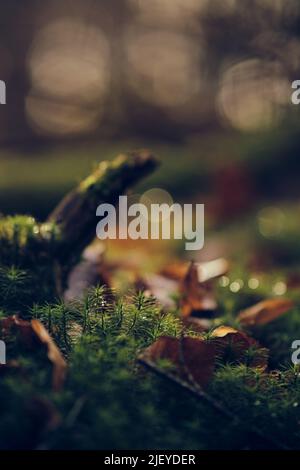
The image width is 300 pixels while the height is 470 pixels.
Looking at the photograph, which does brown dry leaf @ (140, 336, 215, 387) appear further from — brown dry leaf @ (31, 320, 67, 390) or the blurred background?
the blurred background

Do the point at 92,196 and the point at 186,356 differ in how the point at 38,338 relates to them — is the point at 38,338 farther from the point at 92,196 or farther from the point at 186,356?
the point at 92,196

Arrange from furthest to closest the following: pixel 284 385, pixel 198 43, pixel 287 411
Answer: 1. pixel 198 43
2. pixel 284 385
3. pixel 287 411

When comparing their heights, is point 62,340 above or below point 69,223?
below

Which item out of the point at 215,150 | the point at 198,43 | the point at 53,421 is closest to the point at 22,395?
the point at 53,421

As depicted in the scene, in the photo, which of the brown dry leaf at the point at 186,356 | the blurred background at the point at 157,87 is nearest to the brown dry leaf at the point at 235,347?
the brown dry leaf at the point at 186,356

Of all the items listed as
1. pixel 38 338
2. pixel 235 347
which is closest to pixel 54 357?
pixel 38 338

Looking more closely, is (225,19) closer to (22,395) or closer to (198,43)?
(198,43)
